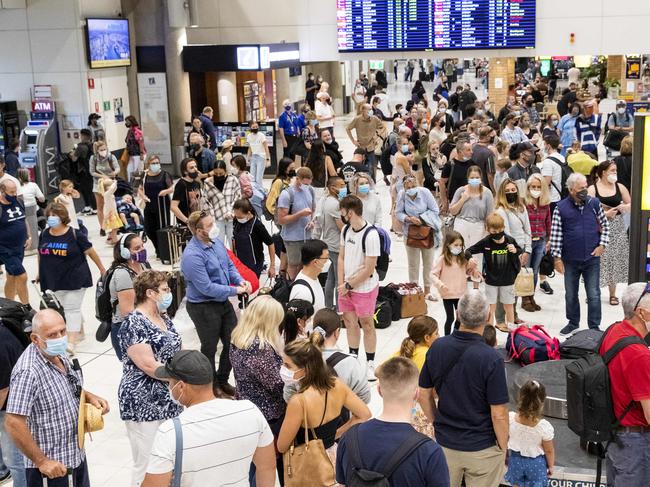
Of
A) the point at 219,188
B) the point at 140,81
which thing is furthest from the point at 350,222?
the point at 140,81

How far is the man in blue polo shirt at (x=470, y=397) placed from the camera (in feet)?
15.6

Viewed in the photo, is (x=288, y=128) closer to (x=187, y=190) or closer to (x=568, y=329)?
(x=187, y=190)

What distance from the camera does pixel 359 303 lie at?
26.1ft

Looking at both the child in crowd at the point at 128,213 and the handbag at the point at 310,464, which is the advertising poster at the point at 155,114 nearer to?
the child in crowd at the point at 128,213

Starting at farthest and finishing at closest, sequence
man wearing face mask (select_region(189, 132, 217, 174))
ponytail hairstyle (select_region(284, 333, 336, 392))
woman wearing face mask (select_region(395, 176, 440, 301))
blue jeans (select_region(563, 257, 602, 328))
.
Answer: man wearing face mask (select_region(189, 132, 217, 174)), woman wearing face mask (select_region(395, 176, 440, 301)), blue jeans (select_region(563, 257, 602, 328)), ponytail hairstyle (select_region(284, 333, 336, 392))

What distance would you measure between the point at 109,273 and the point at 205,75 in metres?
15.9

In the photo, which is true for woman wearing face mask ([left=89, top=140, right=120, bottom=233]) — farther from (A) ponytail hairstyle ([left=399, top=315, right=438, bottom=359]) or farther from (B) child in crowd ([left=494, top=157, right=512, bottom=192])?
(A) ponytail hairstyle ([left=399, top=315, right=438, bottom=359])

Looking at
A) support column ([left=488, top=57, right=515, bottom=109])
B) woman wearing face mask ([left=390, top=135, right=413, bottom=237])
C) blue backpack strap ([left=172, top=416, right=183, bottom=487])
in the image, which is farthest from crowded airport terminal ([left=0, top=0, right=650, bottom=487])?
support column ([left=488, top=57, right=515, bottom=109])

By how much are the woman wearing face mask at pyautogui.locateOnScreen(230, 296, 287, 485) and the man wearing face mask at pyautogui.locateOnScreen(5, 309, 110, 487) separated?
99cm

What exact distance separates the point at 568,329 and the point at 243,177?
4.68 meters

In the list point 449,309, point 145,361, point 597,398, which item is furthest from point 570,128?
point 145,361

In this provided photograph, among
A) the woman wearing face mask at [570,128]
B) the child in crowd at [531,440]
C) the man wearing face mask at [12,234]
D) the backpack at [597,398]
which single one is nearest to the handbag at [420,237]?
the man wearing face mask at [12,234]

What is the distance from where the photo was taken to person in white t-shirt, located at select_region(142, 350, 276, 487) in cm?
376

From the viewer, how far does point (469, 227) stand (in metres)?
9.88
